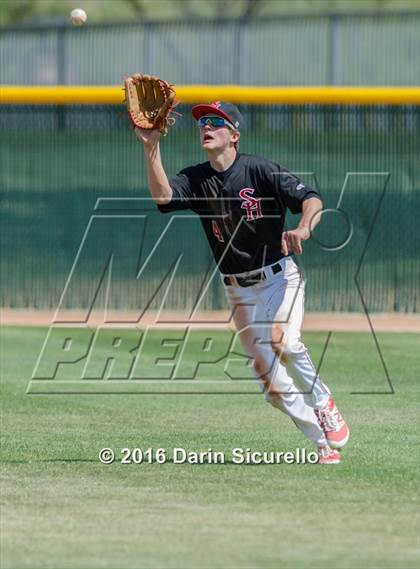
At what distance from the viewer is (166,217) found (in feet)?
54.4

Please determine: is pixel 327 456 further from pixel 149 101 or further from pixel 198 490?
pixel 149 101

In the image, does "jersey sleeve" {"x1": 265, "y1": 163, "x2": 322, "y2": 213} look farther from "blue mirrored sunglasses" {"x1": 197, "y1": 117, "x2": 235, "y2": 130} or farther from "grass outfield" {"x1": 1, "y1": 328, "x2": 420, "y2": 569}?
"grass outfield" {"x1": 1, "y1": 328, "x2": 420, "y2": 569}

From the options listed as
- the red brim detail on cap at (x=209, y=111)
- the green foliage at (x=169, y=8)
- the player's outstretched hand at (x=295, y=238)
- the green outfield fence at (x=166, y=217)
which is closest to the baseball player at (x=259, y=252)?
the red brim detail on cap at (x=209, y=111)

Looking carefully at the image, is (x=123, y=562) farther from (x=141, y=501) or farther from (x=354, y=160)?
(x=354, y=160)

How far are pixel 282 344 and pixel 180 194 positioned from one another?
3.43ft

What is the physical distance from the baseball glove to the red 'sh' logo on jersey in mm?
581

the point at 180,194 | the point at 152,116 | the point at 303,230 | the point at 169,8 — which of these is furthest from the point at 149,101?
the point at 169,8

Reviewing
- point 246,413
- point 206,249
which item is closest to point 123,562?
point 246,413

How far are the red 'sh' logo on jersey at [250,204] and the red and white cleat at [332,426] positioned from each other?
1.13 meters

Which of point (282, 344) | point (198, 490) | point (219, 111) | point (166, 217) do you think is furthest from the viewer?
point (166, 217)

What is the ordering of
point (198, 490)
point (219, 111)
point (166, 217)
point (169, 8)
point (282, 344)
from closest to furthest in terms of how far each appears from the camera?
1. point (198, 490)
2. point (282, 344)
3. point (219, 111)
4. point (166, 217)
5. point (169, 8)

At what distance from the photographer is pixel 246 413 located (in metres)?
9.93

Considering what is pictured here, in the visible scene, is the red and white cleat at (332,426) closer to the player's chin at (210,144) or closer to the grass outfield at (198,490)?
the grass outfield at (198,490)

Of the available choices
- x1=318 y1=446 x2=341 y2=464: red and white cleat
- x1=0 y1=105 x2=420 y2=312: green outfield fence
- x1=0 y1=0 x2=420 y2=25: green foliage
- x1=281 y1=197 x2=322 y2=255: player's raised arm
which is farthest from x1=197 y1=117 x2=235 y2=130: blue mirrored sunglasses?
x1=0 y1=0 x2=420 y2=25: green foliage
